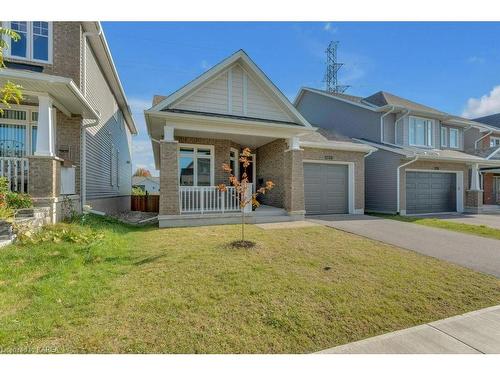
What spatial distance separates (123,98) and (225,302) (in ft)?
52.6

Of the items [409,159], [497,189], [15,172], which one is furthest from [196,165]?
[497,189]

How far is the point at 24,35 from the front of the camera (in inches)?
322

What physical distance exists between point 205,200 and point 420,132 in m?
15.0

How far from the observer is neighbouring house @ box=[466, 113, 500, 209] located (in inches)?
719

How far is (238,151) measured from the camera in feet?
43.6

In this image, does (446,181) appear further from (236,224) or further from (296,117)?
(236,224)

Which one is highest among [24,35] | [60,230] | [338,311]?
[24,35]

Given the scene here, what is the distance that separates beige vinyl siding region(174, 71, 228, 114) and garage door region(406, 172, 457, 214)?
11484 millimetres

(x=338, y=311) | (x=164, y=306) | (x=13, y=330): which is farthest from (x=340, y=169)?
(x=13, y=330)

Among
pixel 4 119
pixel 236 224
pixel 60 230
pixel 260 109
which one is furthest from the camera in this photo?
pixel 260 109

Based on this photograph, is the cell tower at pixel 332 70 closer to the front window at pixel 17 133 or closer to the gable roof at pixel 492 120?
the gable roof at pixel 492 120

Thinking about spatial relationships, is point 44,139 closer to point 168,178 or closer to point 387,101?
point 168,178

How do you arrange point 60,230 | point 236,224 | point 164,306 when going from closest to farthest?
point 164,306, point 60,230, point 236,224

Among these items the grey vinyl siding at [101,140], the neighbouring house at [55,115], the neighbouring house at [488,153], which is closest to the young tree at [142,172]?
the grey vinyl siding at [101,140]
